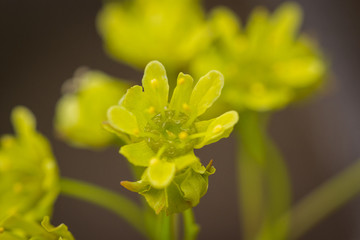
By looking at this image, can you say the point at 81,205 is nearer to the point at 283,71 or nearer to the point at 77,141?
the point at 77,141

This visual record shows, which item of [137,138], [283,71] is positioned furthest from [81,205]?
[137,138]

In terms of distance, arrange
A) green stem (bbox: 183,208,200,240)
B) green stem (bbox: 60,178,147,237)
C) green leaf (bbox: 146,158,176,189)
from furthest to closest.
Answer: green stem (bbox: 60,178,147,237), green stem (bbox: 183,208,200,240), green leaf (bbox: 146,158,176,189)

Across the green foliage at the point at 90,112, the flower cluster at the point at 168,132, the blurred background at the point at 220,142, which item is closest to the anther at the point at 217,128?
the flower cluster at the point at 168,132

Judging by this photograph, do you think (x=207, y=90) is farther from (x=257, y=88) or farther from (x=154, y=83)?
(x=257, y=88)

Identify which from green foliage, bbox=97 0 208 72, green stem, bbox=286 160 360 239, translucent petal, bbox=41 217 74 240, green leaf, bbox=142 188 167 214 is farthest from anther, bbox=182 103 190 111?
green stem, bbox=286 160 360 239

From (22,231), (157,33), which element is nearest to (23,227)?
(22,231)

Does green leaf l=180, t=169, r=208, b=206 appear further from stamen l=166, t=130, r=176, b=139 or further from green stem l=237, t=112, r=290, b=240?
green stem l=237, t=112, r=290, b=240

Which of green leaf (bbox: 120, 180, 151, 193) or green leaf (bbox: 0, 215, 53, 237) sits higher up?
green leaf (bbox: 120, 180, 151, 193)
